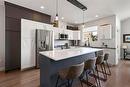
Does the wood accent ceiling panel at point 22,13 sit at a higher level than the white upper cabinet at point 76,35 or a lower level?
higher

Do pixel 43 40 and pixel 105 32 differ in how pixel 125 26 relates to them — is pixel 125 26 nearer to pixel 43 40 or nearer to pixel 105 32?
pixel 105 32

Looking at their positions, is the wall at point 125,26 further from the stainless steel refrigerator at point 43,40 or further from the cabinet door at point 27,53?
the cabinet door at point 27,53

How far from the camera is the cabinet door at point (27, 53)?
4196 mm

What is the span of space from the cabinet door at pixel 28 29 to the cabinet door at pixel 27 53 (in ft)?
0.69

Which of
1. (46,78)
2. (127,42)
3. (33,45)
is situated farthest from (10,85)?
(127,42)

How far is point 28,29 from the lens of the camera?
4.33 meters

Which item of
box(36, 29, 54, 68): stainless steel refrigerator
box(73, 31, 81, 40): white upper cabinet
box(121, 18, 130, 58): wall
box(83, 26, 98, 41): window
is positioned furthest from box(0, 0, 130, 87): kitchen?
A: box(121, 18, 130, 58): wall

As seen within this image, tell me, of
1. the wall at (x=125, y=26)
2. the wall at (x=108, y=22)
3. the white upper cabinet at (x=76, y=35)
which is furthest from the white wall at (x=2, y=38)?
the wall at (x=125, y=26)

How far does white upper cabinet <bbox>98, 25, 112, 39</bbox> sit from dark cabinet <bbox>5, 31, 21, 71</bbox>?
14.8ft

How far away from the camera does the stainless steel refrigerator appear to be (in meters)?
4.54

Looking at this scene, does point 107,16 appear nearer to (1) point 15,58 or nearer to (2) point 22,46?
(2) point 22,46

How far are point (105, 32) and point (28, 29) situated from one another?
4.17 metres

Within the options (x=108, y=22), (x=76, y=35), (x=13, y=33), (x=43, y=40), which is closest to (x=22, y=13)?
(x=13, y=33)

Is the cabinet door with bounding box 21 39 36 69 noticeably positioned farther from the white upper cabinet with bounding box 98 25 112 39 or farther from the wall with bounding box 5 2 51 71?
the white upper cabinet with bounding box 98 25 112 39
